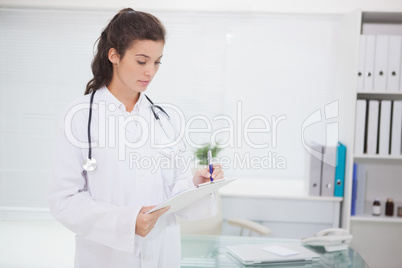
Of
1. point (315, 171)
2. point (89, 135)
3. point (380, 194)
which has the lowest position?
point (380, 194)

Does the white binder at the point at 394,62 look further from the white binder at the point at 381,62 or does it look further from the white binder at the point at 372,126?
the white binder at the point at 372,126

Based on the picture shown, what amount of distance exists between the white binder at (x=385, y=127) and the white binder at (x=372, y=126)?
31 millimetres

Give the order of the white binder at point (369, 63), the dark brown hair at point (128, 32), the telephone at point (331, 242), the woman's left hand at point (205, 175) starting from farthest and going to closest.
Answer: the white binder at point (369, 63) → the telephone at point (331, 242) → the woman's left hand at point (205, 175) → the dark brown hair at point (128, 32)

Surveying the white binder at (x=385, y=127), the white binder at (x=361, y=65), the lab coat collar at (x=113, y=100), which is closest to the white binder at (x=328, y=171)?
the white binder at (x=385, y=127)

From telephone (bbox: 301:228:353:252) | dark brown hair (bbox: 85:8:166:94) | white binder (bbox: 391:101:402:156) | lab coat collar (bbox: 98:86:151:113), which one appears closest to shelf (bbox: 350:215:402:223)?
white binder (bbox: 391:101:402:156)

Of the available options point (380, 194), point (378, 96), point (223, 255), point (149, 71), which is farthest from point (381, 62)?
point (149, 71)

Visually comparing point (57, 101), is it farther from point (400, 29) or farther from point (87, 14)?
point (400, 29)

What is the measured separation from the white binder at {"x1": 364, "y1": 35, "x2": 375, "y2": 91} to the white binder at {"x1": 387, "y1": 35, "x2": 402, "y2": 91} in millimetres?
109

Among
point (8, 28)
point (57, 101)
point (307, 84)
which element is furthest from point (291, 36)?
point (8, 28)

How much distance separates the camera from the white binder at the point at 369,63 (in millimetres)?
2909

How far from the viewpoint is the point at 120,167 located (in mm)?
1509

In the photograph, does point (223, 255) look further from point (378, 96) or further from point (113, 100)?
point (378, 96)

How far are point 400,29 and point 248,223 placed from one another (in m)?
1.69

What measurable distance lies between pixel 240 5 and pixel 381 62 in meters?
1.14
